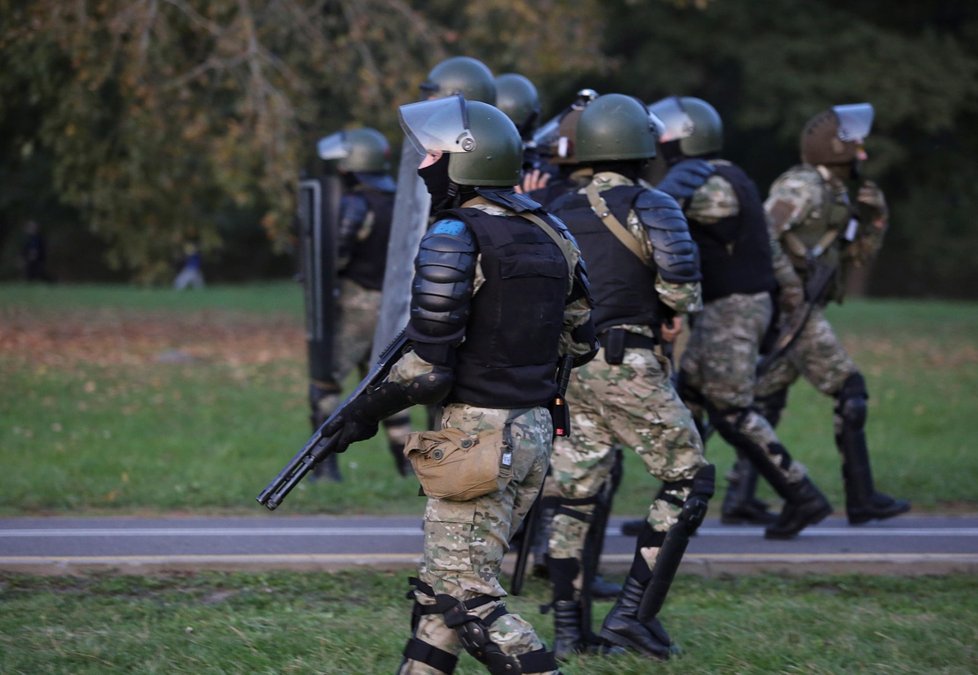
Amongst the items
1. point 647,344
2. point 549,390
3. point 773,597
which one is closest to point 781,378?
point 773,597

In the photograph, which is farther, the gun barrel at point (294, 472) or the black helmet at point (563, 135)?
the black helmet at point (563, 135)

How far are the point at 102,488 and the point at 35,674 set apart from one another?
3825mm

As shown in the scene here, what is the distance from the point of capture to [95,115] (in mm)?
15992

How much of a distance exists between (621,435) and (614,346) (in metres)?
0.37

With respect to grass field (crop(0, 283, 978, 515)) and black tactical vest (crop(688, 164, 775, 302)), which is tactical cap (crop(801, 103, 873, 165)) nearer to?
black tactical vest (crop(688, 164, 775, 302))

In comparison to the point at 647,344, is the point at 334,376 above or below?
below

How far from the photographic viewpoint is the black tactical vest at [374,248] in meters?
8.80

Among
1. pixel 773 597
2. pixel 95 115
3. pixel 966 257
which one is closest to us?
A: pixel 773 597

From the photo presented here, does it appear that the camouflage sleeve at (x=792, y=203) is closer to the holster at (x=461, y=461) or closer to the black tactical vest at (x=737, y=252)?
the black tactical vest at (x=737, y=252)

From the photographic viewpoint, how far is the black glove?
4.27 meters

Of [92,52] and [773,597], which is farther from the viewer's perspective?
[92,52]

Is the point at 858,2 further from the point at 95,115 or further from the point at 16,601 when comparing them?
the point at 16,601

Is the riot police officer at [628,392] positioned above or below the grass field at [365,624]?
above

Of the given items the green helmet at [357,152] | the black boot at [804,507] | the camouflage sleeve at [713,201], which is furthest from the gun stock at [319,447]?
the green helmet at [357,152]
